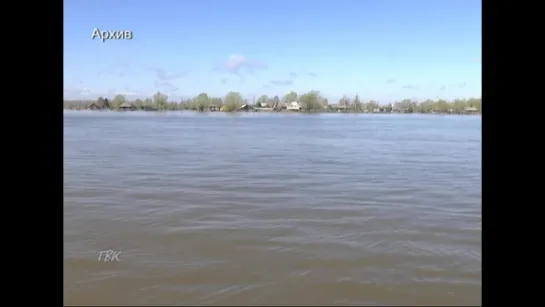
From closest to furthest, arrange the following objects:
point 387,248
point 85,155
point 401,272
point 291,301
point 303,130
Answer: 1. point 291,301
2. point 401,272
3. point 387,248
4. point 85,155
5. point 303,130

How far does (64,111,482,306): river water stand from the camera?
2.43 m

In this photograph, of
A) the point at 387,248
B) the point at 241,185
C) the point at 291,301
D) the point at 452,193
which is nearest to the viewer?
the point at 291,301

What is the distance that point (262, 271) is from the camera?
2.65 meters

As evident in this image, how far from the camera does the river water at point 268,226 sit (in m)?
2.43

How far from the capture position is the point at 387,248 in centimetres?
300

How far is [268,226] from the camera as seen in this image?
345 centimetres
